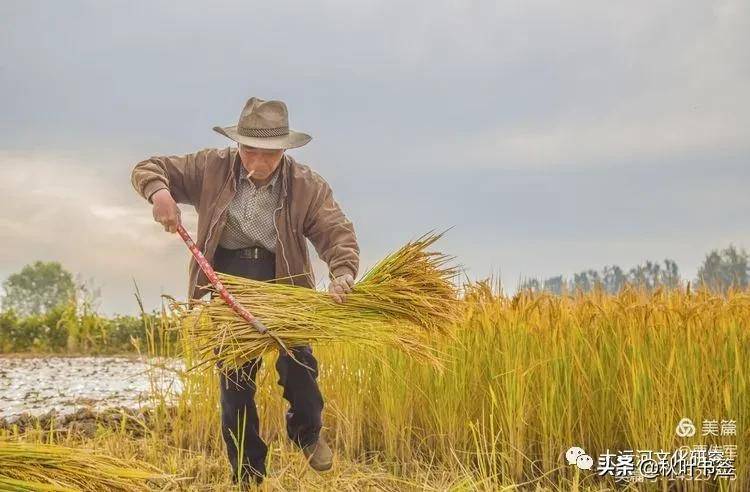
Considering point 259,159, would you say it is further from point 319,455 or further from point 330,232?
point 319,455

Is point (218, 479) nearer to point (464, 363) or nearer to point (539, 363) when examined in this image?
point (464, 363)

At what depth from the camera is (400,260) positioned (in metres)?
3.15

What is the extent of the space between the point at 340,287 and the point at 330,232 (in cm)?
40

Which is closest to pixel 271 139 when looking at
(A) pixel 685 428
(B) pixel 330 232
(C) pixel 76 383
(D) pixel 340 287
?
(B) pixel 330 232

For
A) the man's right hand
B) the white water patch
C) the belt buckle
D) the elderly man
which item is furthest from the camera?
the white water patch

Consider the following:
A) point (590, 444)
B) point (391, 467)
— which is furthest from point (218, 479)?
point (590, 444)

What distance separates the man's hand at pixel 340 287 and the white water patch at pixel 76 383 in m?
1.18

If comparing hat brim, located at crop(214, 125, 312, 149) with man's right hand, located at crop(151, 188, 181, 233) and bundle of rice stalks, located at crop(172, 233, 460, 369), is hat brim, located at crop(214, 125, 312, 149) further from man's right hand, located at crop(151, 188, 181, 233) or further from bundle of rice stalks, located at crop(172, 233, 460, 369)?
bundle of rice stalks, located at crop(172, 233, 460, 369)

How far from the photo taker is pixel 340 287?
3.16m

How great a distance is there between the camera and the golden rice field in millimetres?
3736

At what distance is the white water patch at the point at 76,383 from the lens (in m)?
5.21

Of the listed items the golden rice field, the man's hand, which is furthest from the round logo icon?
the man's hand

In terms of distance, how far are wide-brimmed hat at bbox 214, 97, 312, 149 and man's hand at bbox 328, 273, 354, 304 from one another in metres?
0.59

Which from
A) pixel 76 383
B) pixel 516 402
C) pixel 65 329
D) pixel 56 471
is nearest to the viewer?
pixel 56 471
